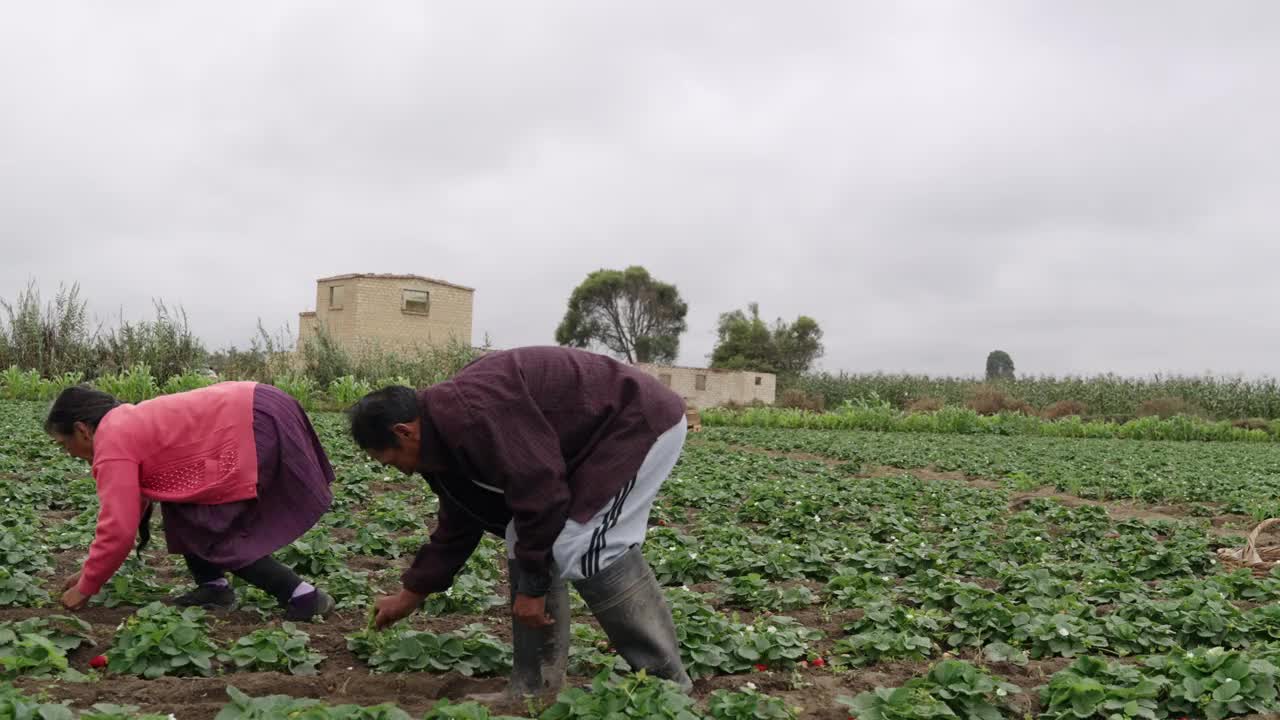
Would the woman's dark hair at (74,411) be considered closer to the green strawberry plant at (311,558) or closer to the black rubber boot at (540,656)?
the green strawberry plant at (311,558)

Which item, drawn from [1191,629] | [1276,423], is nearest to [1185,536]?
[1191,629]

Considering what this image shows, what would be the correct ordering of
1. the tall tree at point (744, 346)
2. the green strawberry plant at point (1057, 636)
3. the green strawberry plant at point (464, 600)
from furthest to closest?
the tall tree at point (744, 346), the green strawberry plant at point (464, 600), the green strawberry plant at point (1057, 636)

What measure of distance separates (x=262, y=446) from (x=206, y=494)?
0.29 m

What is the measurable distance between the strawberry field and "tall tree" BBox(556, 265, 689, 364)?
176 ft

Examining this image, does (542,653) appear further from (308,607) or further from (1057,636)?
(1057,636)

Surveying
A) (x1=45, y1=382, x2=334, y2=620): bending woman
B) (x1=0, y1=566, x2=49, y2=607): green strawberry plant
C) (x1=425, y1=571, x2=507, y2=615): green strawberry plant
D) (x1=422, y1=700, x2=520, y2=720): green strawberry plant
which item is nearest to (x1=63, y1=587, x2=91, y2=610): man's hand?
(x1=45, y1=382, x2=334, y2=620): bending woman

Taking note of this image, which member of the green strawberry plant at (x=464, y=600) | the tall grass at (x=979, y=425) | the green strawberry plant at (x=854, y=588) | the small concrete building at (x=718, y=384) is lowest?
the green strawberry plant at (x=464, y=600)

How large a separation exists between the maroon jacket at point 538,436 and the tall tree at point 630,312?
58.6m

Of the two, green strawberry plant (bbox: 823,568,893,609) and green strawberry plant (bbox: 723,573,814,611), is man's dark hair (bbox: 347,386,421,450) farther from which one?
green strawberry plant (bbox: 823,568,893,609)

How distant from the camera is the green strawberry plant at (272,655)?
3.66m

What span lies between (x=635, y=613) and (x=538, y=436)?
2.14 ft

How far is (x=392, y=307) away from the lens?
35.5m

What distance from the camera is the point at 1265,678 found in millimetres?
3559

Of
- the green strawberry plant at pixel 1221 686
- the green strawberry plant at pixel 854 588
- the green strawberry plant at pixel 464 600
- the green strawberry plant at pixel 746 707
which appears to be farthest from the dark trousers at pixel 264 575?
the green strawberry plant at pixel 1221 686
